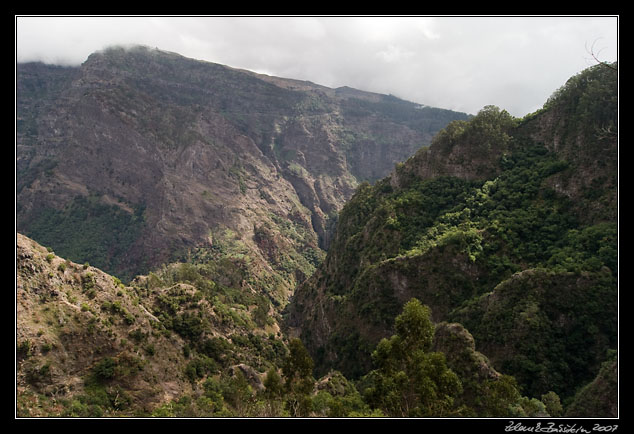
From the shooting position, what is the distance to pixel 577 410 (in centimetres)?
3278

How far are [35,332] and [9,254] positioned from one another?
2608 cm

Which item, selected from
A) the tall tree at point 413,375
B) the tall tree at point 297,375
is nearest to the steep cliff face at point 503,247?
the tall tree at point 413,375

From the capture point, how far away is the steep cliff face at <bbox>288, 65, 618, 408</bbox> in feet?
139

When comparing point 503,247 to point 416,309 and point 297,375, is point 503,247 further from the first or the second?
point 297,375

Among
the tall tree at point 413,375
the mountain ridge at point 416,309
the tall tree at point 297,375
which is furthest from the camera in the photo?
the mountain ridge at point 416,309

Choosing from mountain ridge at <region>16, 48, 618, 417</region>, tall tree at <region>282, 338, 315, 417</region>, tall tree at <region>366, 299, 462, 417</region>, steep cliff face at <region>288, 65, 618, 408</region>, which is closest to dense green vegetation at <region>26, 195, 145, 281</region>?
mountain ridge at <region>16, 48, 618, 417</region>

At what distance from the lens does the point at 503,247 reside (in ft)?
181

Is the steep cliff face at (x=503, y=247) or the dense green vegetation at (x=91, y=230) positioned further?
the dense green vegetation at (x=91, y=230)

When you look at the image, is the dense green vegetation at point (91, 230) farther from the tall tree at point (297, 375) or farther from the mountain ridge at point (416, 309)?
the tall tree at point (297, 375)

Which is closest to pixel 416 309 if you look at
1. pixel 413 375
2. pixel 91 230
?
pixel 413 375

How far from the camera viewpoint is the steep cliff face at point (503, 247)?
139 ft

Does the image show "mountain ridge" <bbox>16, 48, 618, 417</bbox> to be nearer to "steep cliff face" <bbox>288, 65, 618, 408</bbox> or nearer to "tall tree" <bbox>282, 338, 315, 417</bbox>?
"tall tree" <bbox>282, 338, 315, 417</bbox>

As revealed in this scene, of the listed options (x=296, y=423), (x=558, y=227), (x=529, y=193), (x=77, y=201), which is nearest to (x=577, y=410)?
(x=558, y=227)

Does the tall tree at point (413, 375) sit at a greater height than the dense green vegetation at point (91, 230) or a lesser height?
lesser
